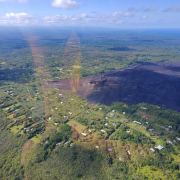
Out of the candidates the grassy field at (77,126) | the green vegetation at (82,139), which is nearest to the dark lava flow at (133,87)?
the green vegetation at (82,139)

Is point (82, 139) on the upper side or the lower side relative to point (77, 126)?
upper

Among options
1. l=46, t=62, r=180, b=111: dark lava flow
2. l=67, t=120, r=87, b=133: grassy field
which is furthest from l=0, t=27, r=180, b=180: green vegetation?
l=46, t=62, r=180, b=111: dark lava flow

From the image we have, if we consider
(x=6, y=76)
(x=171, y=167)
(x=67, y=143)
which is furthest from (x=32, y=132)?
(x=6, y=76)

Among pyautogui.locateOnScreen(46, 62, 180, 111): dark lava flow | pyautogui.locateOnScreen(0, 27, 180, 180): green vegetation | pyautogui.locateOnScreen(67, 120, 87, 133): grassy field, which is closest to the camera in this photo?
pyautogui.locateOnScreen(0, 27, 180, 180): green vegetation

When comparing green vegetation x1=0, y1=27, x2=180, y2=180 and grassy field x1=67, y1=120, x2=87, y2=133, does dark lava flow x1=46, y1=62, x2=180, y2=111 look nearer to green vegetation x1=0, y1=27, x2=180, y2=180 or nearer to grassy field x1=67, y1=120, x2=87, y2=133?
green vegetation x1=0, y1=27, x2=180, y2=180

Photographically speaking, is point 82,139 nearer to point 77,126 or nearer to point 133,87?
point 77,126

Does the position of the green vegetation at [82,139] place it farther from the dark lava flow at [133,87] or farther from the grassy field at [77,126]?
the dark lava flow at [133,87]

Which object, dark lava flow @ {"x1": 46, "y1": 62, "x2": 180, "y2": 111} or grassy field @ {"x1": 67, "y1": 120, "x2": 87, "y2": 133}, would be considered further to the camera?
dark lava flow @ {"x1": 46, "y1": 62, "x2": 180, "y2": 111}

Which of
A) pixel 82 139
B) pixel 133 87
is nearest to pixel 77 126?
pixel 82 139
